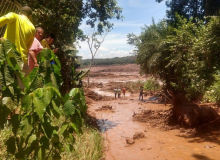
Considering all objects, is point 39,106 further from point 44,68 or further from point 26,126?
point 44,68

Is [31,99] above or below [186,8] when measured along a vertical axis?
below

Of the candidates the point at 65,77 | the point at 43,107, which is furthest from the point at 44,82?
the point at 65,77

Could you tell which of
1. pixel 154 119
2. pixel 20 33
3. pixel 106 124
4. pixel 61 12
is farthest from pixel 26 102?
pixel 154 119

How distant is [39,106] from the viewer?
143cm

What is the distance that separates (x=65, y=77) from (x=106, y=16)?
3.52 metres

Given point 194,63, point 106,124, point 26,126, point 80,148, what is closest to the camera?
point 26,126

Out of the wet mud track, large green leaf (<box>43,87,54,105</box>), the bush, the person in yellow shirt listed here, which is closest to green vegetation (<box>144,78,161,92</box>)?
the bush

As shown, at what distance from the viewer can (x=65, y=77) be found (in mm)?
7109

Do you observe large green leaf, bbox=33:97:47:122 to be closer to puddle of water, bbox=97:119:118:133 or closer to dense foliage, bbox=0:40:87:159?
dense foliage, bbox=0:40:87:159

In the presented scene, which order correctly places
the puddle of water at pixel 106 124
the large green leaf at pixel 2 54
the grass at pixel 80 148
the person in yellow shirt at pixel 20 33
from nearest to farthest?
the large green leaf at pixel 2 54
the person in yellow shirt at pixel 20 33
the grass at pixel 80 148
the puddle of water at pixel 106 124

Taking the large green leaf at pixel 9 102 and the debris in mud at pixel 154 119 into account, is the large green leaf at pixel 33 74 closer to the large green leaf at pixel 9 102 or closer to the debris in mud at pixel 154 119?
the large green leaf at pixel 9 102

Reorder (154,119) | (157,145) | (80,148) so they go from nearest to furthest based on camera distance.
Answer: (80,148), (157,145), (154,119)

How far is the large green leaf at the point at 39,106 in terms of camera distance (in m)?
1.42

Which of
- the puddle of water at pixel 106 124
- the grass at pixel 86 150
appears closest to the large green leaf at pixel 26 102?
the grass at pixel 86 150
